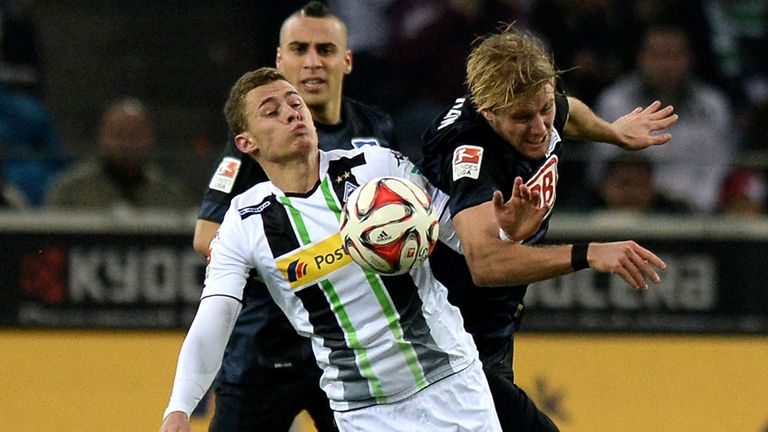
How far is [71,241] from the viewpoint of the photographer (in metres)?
7.66

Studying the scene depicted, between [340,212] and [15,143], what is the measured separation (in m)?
4.22

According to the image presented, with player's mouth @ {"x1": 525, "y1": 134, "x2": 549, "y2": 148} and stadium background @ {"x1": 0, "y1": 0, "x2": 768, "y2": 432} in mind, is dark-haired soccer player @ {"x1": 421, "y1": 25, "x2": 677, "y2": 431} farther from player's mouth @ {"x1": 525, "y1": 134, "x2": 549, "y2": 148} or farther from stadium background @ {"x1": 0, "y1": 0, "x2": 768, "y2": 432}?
stadium background @ {"x1": 0, "y1": 0, "x2": 768, "y2": 432}

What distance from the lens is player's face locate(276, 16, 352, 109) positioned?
233 inches

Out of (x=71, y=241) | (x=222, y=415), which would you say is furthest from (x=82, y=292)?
(x=222, y=415)

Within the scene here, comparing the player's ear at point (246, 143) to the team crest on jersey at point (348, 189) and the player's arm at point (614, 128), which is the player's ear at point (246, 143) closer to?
the team crest on jersey at point (348, 189)

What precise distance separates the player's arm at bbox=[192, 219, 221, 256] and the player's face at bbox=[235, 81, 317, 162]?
0.79 meters

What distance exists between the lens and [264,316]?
5.88 metres

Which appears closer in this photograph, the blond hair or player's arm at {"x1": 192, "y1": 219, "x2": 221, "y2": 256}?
the blond hair

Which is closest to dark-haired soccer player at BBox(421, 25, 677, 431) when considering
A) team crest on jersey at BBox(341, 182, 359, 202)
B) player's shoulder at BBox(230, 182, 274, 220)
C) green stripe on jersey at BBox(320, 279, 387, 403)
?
team crest on jersey at BBox(341, 182, 359, 202)

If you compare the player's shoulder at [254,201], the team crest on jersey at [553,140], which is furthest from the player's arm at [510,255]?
the player's shoulder at [254,201]

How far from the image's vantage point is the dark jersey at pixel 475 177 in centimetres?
482

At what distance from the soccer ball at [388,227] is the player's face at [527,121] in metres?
0.49

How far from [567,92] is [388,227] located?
4.58 m

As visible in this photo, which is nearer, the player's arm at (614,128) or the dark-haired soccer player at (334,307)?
the dark-haired soccer player at (334,307)
